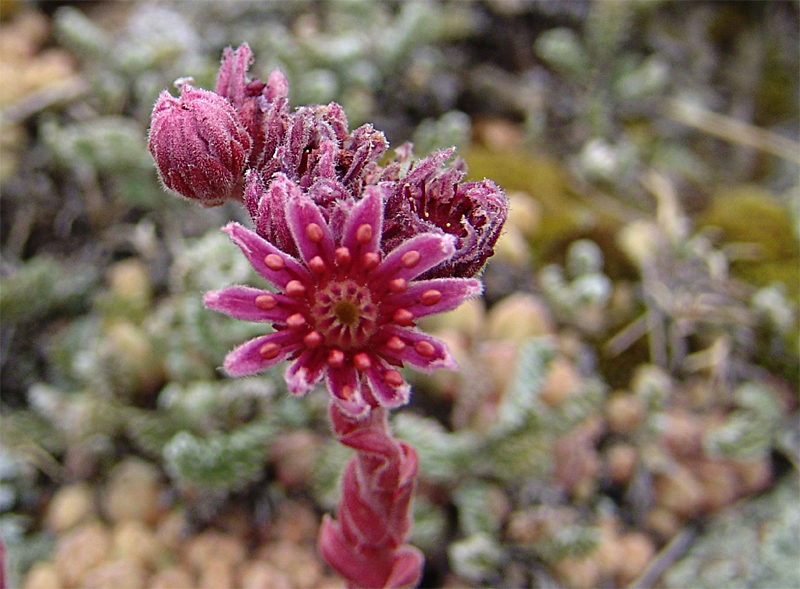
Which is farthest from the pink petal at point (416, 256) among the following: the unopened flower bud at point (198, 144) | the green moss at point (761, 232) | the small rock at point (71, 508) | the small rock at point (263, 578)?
the green moss at point (761, 232)

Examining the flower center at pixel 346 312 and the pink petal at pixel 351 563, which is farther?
the pink petal at pixel 351 563

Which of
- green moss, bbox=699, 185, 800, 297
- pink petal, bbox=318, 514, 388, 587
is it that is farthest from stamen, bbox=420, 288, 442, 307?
green moss, bbox=699, 185, 800, 297

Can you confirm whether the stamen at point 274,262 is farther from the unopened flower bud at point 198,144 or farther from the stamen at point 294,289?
the unopened flower bud at point 198,144

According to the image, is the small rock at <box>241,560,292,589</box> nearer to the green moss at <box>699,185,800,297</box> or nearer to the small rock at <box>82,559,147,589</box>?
the small rock at <box>82,559,147,589</box>

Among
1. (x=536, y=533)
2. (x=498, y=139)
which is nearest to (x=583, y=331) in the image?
(x=536, y=533)

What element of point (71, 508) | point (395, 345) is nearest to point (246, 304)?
point (395, 345)

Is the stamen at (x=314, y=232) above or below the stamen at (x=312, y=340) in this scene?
above

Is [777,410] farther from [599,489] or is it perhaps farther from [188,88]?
[188,88]
